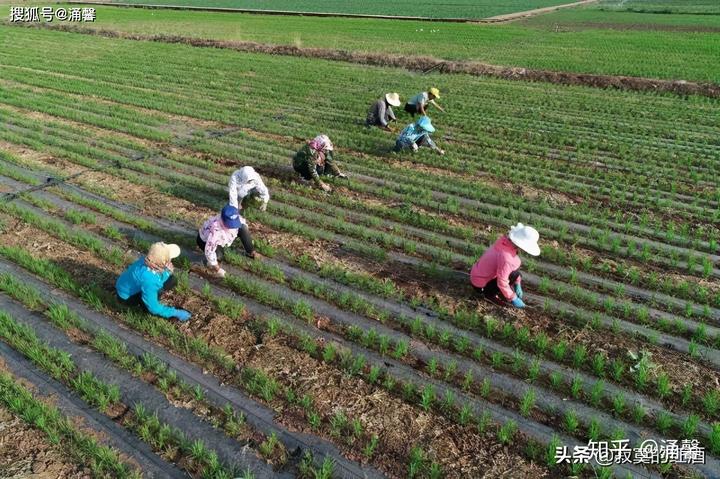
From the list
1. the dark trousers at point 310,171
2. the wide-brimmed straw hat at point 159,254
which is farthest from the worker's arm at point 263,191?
the wide-brimmed straw hat at point 159,254

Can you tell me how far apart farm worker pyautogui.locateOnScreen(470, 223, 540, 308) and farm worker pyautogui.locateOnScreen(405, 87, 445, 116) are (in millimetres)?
7214

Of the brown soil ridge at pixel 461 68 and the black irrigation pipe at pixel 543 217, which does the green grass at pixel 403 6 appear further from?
the black irrigation pipe at pixel 543 217

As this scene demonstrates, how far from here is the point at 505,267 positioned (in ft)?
18.0

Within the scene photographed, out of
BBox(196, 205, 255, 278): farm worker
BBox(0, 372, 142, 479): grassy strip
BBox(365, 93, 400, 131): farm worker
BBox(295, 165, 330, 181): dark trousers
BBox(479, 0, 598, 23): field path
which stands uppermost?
BBox(479, 0, 598, 23): field path

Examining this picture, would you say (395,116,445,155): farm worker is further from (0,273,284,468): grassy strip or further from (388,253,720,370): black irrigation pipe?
(0,273,284,468): grassy strip

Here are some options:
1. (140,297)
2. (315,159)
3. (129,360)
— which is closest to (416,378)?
(129,360)

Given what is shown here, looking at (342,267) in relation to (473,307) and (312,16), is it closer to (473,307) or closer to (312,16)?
(473,307)

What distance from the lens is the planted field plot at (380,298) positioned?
14.1 ft

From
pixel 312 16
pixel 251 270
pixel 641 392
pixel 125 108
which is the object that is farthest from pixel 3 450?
pixel 312 16

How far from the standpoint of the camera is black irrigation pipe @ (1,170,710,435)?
462 cm

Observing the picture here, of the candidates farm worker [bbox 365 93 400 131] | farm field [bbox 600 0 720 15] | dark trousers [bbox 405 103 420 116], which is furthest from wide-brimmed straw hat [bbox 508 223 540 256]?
farm field [bbox 600 0 720 15]

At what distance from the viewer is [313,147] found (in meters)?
8.63

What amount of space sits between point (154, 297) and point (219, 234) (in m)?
1.23

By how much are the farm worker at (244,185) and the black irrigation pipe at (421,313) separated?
877mm
